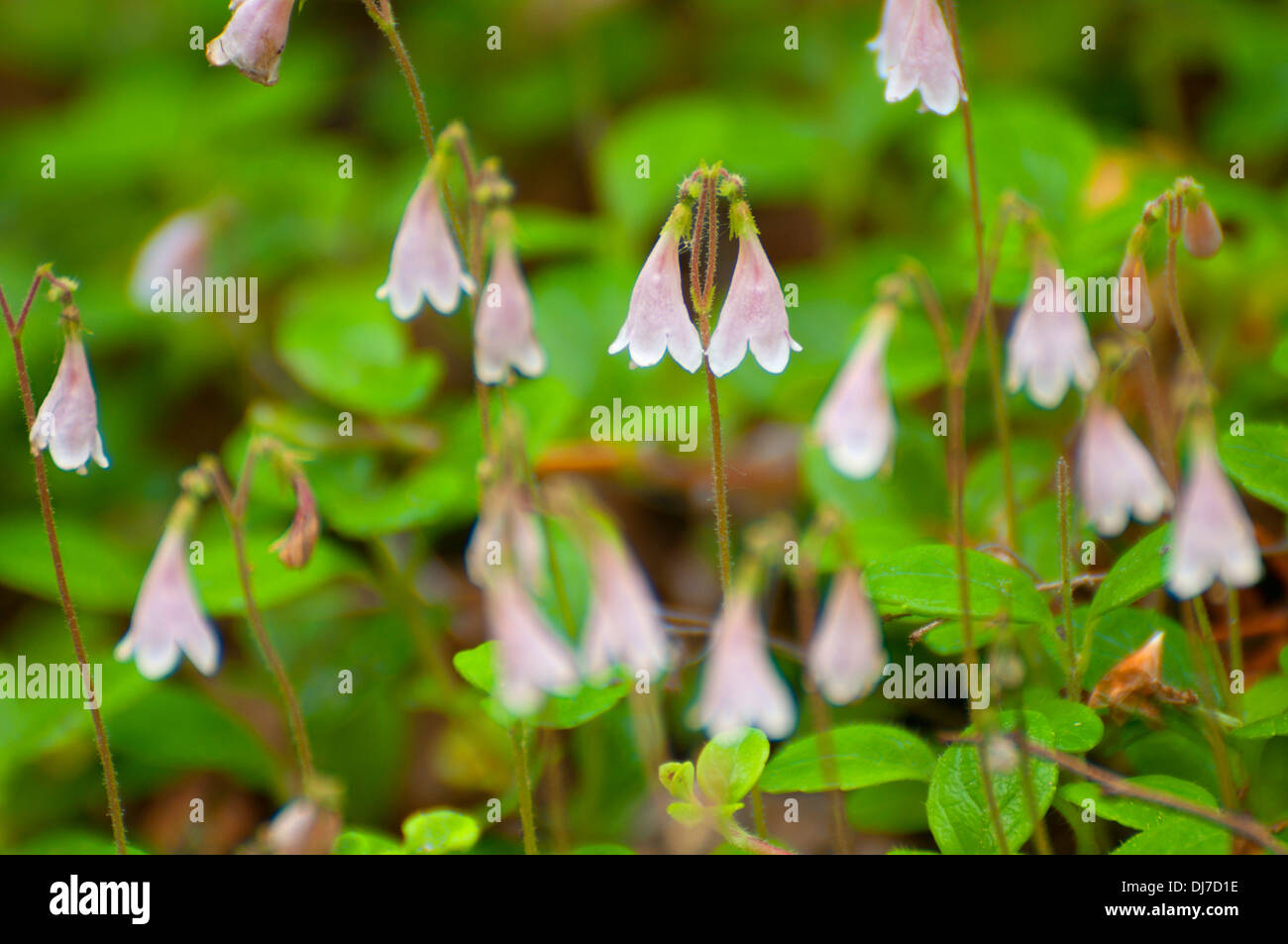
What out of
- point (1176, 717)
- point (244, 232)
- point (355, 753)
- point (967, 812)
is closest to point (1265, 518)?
point (1176, 717)

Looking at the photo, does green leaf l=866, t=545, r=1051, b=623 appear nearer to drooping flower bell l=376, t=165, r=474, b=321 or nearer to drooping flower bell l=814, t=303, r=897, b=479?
drooping flower bell l=814, t=303, r=897, b=479

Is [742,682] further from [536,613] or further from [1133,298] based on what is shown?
[1133,298]

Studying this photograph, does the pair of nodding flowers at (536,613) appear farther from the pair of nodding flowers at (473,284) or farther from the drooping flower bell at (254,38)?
the drooping flower bell at (254,38)

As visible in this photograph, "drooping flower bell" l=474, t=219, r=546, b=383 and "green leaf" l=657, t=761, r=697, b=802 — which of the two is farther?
"green leaf" l=657, t=761, r=697, b=802

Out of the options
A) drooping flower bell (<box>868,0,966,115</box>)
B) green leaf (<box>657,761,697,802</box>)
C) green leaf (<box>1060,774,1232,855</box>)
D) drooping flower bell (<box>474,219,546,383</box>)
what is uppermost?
drooping flower bell (<box>868,0,966,115</box>)

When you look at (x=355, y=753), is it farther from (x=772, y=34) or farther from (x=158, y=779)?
(x=772, y=34)

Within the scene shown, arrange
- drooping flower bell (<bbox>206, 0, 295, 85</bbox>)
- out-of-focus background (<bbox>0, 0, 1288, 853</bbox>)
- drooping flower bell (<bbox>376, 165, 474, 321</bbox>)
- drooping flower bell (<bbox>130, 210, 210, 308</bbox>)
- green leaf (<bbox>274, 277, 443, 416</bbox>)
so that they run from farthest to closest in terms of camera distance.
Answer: drooping flower bell (<bbox>130, 210, 210, 308</bbox>) → green leaf (<bbox>274, 277, 443, 416</bbox>) → out-of-focus background (<bbox>0, 0, 1288, 853</bbox>) → drooping flower bell (<bbox>206, 0, 295, 85</bbox>) → drooping flower bell (<bbox>376, 165, 474, 321</bbox>)

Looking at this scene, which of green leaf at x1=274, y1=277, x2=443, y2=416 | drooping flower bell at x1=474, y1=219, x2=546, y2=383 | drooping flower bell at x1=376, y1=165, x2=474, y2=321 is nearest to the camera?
drooping flower bell at x1=474, y1=219, x2=546, y2=383

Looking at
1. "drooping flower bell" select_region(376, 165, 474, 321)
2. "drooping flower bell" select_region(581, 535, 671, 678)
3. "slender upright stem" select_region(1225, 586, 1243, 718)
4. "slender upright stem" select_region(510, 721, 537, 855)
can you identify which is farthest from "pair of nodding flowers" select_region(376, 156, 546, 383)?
"slender upright stem" select_region(1225, 586, 1243, 718)

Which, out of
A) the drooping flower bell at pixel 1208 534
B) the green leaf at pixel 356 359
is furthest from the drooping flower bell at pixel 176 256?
the drooping flower bell at pixel 1208 534
